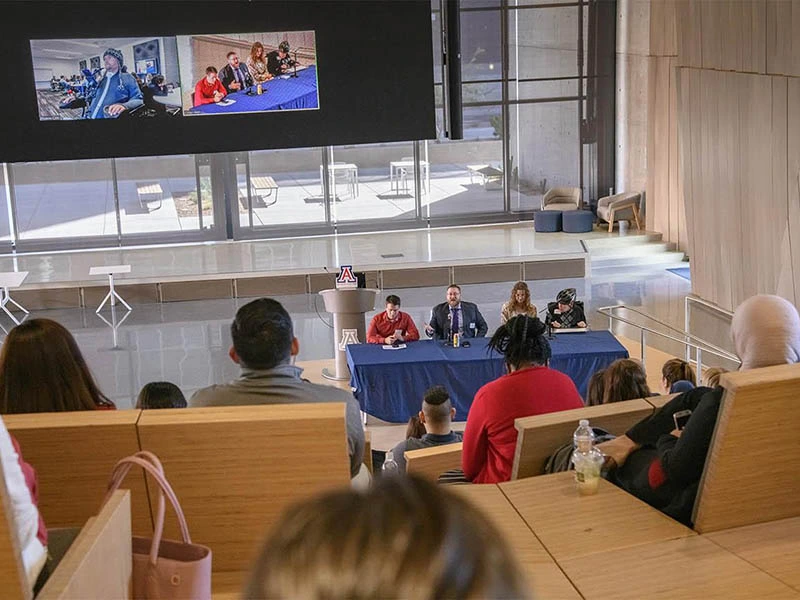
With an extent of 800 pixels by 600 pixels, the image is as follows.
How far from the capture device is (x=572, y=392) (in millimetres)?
4398

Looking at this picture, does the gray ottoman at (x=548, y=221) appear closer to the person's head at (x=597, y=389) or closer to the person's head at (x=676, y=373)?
the person's head at (x=676, y=373)

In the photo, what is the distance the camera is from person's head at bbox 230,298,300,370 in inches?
117

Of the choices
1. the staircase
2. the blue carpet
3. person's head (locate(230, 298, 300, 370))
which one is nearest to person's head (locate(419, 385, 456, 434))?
person's head (locate(230, 298, 300, 370))

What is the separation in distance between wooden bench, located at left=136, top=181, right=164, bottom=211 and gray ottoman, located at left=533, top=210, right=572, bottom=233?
539 centimetres

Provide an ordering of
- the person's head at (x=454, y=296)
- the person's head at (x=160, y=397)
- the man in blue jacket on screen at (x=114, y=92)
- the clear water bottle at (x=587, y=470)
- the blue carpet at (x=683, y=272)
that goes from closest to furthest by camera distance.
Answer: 1. the clear water bottle at (x=587, y=470)
2. the person's head at (x=160, y=397)
3. the person's head at (x=454, y=296)
4. the man in blue jacket on screen at (x=114, y=92)
5. the blue carpet at (x=683, y=272)

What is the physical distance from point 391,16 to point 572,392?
23.4ft

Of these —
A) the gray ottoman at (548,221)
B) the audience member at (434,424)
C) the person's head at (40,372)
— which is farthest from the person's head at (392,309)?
the gray ottoman at (548,221)

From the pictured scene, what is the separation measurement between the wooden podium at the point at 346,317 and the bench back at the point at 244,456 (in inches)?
271

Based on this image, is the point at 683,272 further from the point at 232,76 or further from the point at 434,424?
the point at 434,424

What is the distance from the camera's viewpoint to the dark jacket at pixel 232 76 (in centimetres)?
1221

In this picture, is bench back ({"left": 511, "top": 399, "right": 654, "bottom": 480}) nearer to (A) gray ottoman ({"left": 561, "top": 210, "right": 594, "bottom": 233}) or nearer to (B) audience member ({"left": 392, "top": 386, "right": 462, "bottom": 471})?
(B) audience member ({"left": 392, "top": 386, "right": 462, "bottom": 471})

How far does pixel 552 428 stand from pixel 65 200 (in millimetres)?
13268

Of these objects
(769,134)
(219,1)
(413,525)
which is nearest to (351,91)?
(219,1)

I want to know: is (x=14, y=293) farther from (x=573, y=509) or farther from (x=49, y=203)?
(x=573, y=509)
